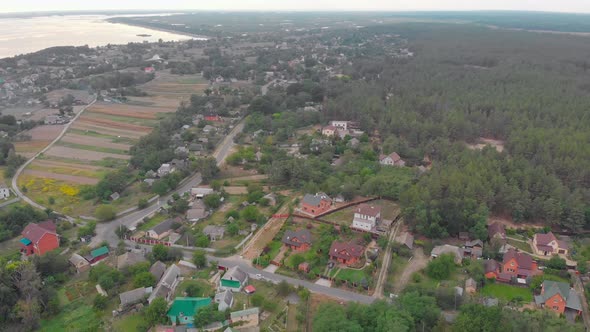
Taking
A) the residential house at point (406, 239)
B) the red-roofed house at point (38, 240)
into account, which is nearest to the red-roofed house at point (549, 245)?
the residential house at point (406, 239)

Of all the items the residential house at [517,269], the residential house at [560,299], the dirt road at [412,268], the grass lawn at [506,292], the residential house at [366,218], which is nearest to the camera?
the residential house at [560,299]

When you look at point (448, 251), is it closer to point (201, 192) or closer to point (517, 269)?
point (517, 269)

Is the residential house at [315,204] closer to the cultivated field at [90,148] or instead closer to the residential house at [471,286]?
the residential house at [471,286]

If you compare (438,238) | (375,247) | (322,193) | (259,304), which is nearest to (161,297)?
(259,304)

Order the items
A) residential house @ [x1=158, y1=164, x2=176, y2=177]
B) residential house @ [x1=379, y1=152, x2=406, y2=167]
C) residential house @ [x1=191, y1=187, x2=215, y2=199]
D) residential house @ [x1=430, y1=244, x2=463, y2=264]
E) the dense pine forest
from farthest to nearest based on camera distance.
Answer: residential house @ [x1=379, y1=152, x2=406, y2=167]
residential house @ [x1=158, y1=164, x2=176, y2=177]
residential house @ [x1=191, y1=187, x2=215, y2=199]
the dense pine forest
residential house @ [x1=430, y1=244, x2=463, y2=264]

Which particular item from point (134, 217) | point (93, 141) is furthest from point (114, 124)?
point (134, 217)

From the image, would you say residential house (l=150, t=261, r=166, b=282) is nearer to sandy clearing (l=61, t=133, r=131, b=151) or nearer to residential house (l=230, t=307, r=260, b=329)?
residential house (l=230, t=307, r=260, b=329)

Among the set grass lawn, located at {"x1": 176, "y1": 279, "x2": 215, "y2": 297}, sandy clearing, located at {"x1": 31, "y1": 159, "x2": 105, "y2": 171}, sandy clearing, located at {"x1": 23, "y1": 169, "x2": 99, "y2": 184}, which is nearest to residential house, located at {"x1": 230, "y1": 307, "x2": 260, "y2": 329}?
grass lawn, located at {"x1": 176, "y1": 279, "x2": 215, "y2": 297}
